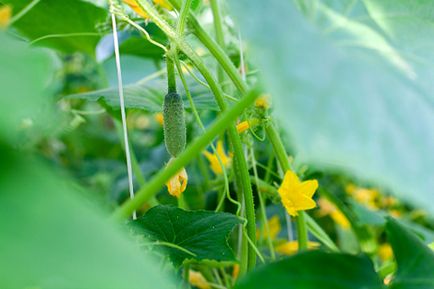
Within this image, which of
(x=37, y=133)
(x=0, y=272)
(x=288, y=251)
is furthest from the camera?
(x=37, y=133)

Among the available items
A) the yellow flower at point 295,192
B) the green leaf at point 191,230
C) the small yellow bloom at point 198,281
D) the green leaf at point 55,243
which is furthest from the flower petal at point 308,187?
the green leaf at point 55,243

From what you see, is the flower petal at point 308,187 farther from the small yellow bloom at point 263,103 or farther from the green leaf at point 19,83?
the green leaf at point 19,83

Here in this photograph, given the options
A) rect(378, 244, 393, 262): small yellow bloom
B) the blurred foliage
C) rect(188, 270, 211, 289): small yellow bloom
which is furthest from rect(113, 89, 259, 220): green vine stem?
rect(378, 244, 393, 262): small yellow bloom

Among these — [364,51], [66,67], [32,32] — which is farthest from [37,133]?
[364,51]

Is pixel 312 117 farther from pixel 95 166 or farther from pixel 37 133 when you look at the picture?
pixel 95 166

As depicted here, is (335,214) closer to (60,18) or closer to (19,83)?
(60,18)

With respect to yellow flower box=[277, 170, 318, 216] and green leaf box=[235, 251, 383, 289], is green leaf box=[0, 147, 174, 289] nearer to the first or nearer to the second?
green leaf box=[235, 251, 383, 289]
